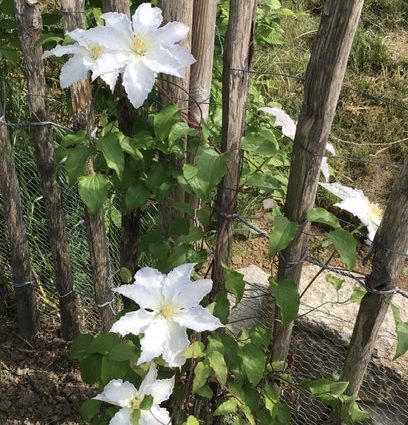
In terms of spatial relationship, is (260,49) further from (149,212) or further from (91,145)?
(91,145)

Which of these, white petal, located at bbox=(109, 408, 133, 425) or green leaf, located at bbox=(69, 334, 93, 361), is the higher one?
white petal, located at bbox=(109, 408, 133, 425)

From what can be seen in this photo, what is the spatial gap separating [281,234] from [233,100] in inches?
11.5

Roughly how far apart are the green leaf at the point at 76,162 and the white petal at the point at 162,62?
294 millimetres

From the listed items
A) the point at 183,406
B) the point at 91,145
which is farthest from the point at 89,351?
the point at 91,145

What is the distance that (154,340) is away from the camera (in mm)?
1221

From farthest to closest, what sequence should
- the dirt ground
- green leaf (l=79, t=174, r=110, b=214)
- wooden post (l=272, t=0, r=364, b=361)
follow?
the dirt ground
green leaf (l=79, t=174, r=110, b=214)
wooden post (l=272, t=0, r=364, b=361)

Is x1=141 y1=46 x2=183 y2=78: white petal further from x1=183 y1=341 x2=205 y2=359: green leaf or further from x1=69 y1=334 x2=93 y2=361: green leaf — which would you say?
x1=69 y1=334 x2=93 y2=361: green leaf

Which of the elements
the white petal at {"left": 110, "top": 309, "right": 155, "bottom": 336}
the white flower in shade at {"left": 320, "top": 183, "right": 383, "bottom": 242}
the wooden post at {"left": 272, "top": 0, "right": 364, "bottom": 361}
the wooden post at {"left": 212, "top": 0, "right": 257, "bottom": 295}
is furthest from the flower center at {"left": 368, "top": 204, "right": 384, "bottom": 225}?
the white petal at {"left": 110, "top": 309, "right": 155, "bottom": 336}

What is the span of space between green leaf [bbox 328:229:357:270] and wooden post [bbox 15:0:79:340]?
2.67 ft

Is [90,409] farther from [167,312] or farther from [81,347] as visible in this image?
[167,312]

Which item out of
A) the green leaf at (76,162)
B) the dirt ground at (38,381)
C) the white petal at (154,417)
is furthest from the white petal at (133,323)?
the dirt ground at (38,381)

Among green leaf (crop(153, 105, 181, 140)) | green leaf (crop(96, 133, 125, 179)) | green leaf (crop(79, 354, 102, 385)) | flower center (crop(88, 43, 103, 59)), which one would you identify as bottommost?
green leaf (crop(79, 354, 102, 385))

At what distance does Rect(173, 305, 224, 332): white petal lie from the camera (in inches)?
48.1

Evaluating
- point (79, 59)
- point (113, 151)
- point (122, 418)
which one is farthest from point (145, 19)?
point (122, 418)
